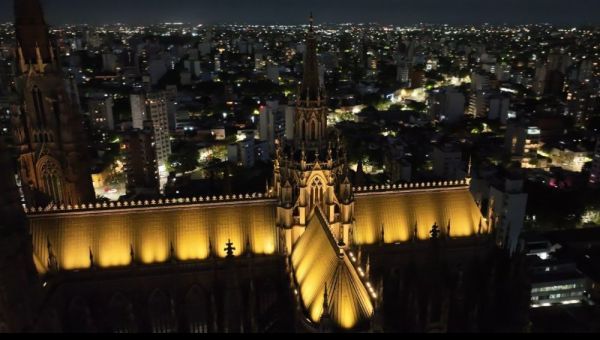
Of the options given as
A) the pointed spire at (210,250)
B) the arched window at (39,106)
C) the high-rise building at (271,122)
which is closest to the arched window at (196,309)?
the pointed spire at (210,250)

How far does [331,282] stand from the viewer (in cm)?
2850

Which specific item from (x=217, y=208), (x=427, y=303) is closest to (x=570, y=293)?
(x=427, y=303)

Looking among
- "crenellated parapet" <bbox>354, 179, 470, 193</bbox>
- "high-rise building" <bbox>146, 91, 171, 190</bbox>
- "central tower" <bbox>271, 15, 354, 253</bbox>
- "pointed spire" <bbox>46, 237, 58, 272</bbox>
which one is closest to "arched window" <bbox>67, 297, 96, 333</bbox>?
"pointed spire" <bbox>46, 237, 58, 272</bbox>

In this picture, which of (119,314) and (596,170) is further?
(596,170)

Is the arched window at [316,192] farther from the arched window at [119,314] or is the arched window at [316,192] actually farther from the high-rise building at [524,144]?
the high-rise building at [524,144]

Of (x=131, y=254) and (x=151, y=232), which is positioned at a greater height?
(x=151, y=232)

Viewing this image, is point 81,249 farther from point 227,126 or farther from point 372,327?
point 227,126

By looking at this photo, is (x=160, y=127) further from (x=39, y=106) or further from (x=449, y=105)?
(x=449, y=105)

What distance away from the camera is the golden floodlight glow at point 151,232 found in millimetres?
35906

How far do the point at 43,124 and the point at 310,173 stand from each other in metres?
23.0

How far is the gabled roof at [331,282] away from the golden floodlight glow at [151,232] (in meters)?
5.37

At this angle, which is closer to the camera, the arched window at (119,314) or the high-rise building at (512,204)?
the arched window at (119,314)

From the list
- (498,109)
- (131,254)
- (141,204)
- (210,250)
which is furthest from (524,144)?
(131,254)

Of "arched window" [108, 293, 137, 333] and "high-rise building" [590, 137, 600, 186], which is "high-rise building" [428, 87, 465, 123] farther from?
"arched window" [108, 293, 137, 333]
